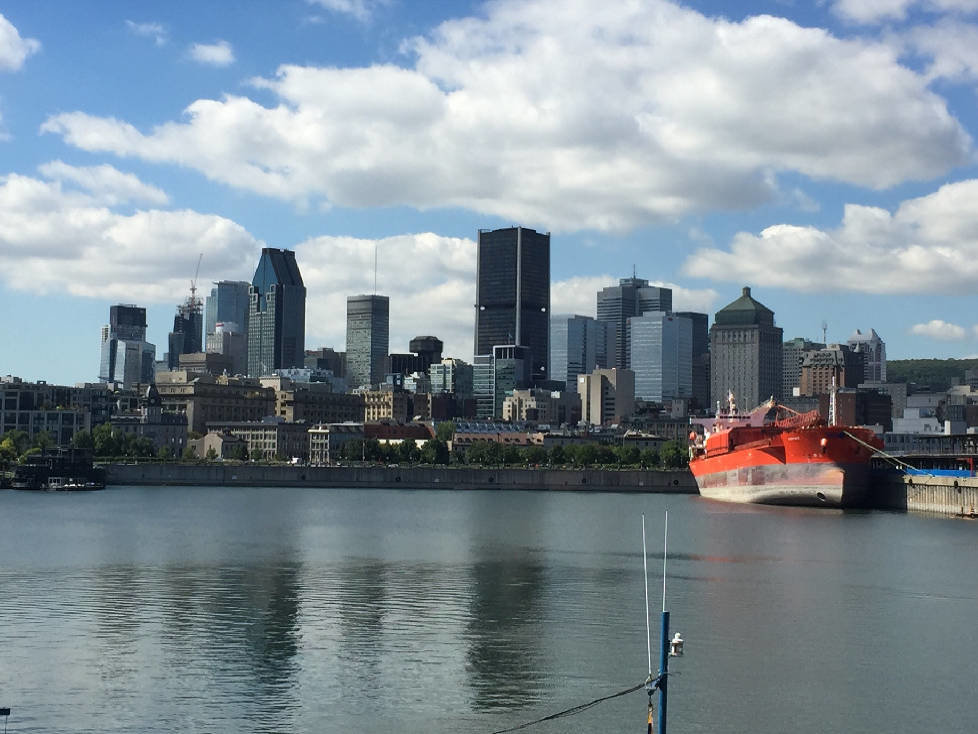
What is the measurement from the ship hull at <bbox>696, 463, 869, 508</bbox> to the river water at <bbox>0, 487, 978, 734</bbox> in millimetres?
42274

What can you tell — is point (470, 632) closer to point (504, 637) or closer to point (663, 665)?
point (504, 637)

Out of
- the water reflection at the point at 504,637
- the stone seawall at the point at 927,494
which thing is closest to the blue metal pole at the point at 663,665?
the water reflection at the point at 504,637

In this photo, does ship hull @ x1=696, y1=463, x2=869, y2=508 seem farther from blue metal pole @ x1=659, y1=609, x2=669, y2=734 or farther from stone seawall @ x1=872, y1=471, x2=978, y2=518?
blue metal pole @ x1=659, y1=609, x2=669, y2=734

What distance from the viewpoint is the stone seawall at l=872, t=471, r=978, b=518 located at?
466 ft

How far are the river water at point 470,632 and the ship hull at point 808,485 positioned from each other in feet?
139

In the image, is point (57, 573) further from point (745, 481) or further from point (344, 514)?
point (745, 481)

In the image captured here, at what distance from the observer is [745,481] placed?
167 m

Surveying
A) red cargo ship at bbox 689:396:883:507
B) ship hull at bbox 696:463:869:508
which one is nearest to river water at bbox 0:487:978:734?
red cargo ship at bbox 689:396:883:507

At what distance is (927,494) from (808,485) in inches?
531

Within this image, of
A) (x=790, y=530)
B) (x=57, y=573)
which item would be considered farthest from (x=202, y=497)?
(x=57, y=573)

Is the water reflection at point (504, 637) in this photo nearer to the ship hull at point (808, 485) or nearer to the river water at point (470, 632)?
the river water at point (470, 632)

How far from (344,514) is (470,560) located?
2435 inches

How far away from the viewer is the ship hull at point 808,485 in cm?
15088

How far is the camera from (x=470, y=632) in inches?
2244
